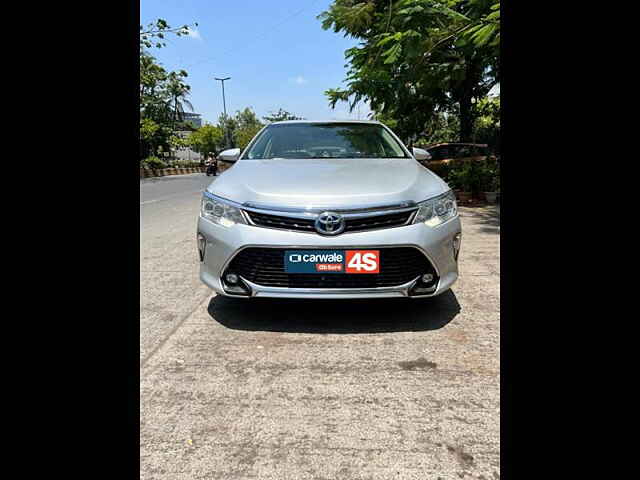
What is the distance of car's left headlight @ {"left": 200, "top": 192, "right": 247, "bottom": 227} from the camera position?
8.34ft

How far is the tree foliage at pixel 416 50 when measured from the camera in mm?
6066

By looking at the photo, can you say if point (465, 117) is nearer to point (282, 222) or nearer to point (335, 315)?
point (335, 315)

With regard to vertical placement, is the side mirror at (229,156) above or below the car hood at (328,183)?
above

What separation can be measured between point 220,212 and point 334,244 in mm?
745

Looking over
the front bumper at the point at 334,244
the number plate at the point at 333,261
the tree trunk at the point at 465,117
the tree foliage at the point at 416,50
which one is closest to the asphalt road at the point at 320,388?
the front bumper at the point at 334,244

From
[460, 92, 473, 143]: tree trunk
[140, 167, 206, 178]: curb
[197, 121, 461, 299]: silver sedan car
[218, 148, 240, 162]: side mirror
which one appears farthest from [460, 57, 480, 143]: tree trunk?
[140, 167, 206, 178]: curb

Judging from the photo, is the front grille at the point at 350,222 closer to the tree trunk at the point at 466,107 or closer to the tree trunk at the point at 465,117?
the tree trunk at the point at 466,107

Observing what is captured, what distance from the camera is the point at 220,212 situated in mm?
2621

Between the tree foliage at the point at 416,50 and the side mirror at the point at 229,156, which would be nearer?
the side mirror at the point at 229,156

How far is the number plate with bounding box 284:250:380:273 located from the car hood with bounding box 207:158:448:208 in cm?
27

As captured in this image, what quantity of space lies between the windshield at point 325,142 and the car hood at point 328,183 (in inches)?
14.7
